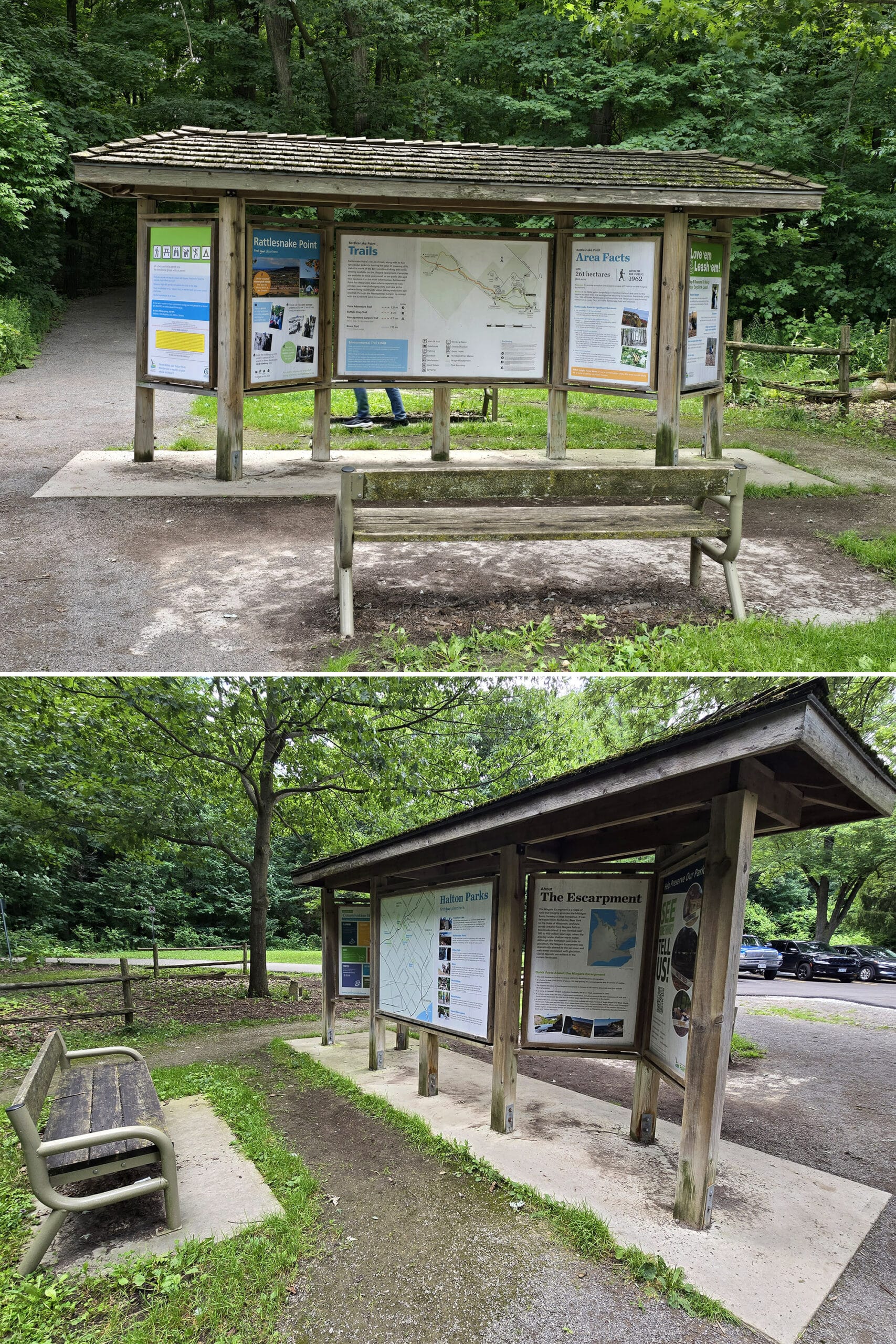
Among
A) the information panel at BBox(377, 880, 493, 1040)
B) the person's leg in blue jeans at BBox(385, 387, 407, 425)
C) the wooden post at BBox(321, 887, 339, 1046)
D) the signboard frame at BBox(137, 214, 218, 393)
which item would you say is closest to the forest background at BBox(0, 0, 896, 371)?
the person's leg in blue jeans at BBox(385, 387, 407, 425)

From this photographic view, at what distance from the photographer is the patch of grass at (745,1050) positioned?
9.16 metres

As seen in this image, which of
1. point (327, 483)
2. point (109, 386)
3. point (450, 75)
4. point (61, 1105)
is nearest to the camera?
point (61, 1105)

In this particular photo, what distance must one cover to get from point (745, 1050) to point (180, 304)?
8818 mm

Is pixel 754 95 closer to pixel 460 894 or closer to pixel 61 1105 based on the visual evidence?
pixel 460 894

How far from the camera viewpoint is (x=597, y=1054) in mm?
5641

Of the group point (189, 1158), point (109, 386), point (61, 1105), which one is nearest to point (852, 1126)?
point (189, 1158)

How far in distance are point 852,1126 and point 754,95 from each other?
2322 centimetres

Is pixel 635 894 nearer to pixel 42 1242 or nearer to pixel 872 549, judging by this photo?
pixel 42 1242

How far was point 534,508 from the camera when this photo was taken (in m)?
6.94

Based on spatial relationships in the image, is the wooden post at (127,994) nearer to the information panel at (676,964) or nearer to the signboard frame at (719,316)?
the information panel at (676,964)

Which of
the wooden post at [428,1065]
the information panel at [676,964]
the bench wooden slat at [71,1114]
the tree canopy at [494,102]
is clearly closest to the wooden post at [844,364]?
the tree canopy at [494,102]

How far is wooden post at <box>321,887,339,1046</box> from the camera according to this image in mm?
9578

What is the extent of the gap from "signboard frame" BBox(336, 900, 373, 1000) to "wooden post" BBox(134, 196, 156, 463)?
4875mm

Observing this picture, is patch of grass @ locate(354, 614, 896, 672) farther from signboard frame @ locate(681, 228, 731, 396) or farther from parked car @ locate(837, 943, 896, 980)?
parked car @ locate(837, 943, 896, 980)
